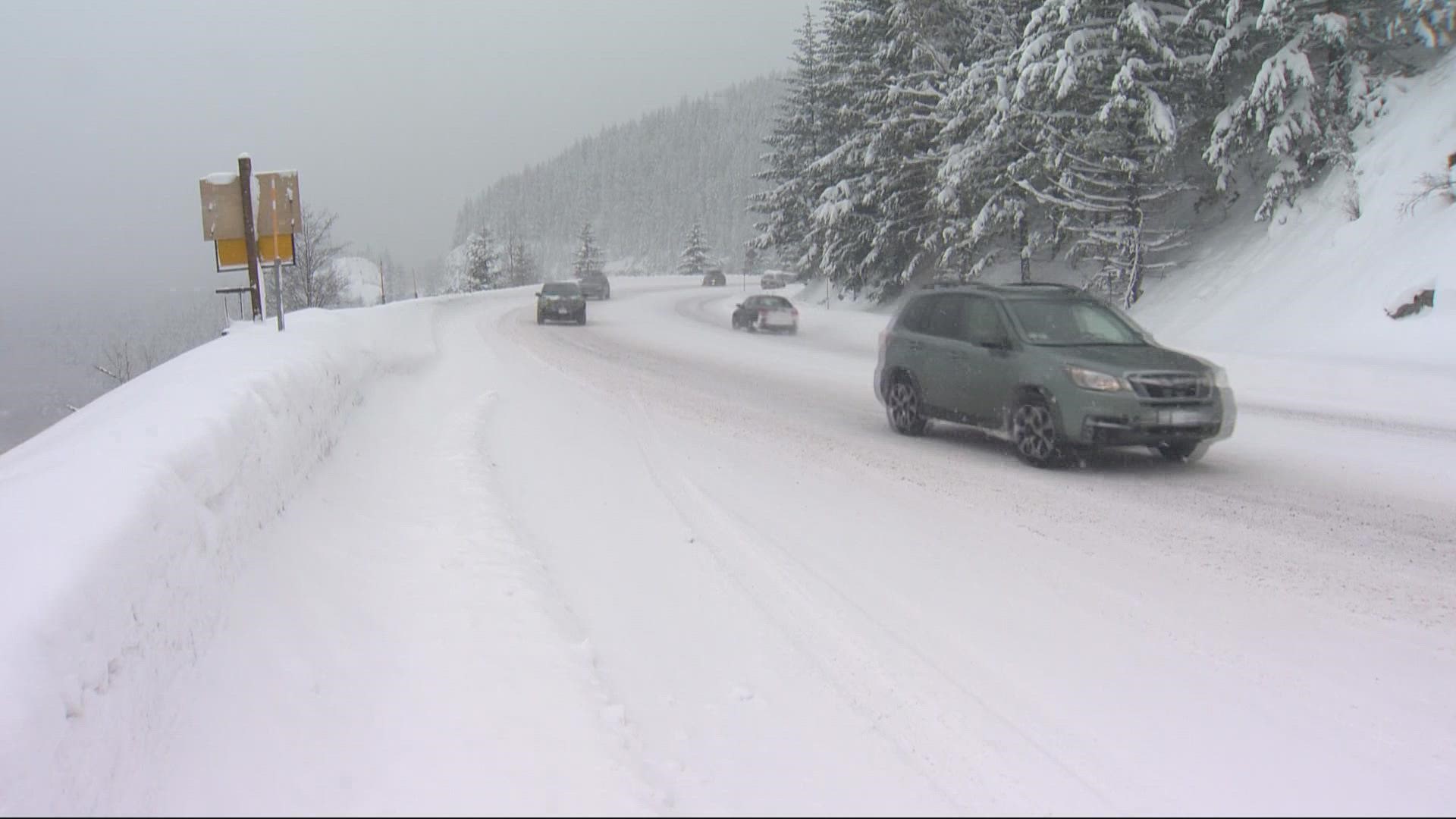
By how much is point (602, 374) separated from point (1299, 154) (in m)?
15.8

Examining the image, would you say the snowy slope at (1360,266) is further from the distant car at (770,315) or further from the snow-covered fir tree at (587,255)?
the snow-covered fir tree at (587,255)

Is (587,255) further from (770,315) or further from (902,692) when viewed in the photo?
(902,692)

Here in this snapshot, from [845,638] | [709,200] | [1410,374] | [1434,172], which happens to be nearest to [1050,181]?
[1434,172]

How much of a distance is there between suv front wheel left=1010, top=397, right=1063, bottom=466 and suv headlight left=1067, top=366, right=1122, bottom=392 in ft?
1.22

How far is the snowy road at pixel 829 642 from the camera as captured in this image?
3.36m

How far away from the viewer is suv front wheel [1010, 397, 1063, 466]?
860 cm

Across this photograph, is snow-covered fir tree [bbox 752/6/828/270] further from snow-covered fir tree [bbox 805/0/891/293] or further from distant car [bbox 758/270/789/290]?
distant car [bbox 758/270/789/290]

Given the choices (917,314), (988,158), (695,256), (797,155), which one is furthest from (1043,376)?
(695,256)

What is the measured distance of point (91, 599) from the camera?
3.14 m

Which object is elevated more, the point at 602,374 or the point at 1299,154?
the point at 1299,154

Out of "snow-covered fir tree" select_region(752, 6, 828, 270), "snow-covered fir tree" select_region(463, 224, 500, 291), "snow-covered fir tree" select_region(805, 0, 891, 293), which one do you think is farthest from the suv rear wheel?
"snow-covered fir tree" select_region(463, 224, 500, 291)

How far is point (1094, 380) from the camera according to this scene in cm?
840

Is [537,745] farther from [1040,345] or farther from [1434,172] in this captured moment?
[1434,172]

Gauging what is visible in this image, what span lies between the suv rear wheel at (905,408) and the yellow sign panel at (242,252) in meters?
8.69
